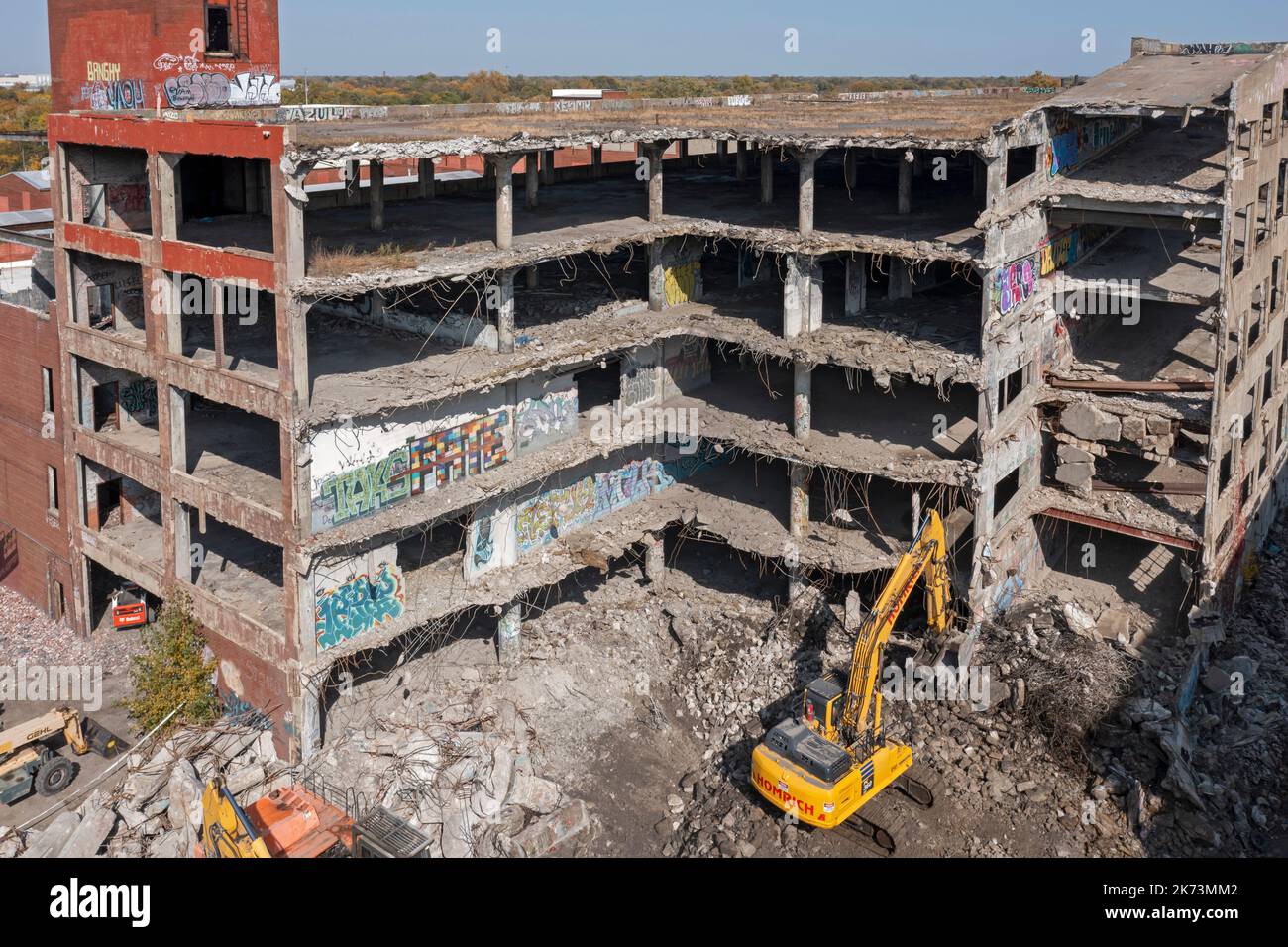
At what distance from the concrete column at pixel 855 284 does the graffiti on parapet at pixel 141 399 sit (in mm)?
19469

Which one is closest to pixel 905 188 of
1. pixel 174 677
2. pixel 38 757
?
pixel 174 677

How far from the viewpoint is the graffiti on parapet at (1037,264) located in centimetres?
3067

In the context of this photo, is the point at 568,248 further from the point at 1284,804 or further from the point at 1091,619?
the point at 1284,804

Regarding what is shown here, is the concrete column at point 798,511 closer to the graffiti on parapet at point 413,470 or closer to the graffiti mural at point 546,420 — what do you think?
the graffiti mural at point 546,420

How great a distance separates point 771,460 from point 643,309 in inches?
248

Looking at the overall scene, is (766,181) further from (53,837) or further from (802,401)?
(53,837)

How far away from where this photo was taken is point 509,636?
33.5 m

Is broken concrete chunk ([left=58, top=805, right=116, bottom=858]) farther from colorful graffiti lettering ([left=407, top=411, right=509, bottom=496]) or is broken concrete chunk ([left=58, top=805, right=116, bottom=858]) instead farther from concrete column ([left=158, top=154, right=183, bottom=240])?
concrete column ([left=158, top=154, right=183, bottom=240])

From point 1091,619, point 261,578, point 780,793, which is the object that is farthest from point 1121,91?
point 261,578

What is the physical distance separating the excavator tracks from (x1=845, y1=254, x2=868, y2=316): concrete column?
1356cm

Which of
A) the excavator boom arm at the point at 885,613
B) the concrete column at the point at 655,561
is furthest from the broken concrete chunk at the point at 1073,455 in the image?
the concrete column at the point at 655,561

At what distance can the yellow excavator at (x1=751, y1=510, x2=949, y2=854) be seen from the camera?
25.7 m

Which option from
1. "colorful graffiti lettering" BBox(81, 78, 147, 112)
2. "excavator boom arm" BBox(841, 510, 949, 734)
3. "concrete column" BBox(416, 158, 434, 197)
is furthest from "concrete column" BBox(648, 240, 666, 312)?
"colorful graffiti lettering" BBox(81, 78, 147, 112)

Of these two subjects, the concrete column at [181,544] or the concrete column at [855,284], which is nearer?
the concrete column at [181,544]
